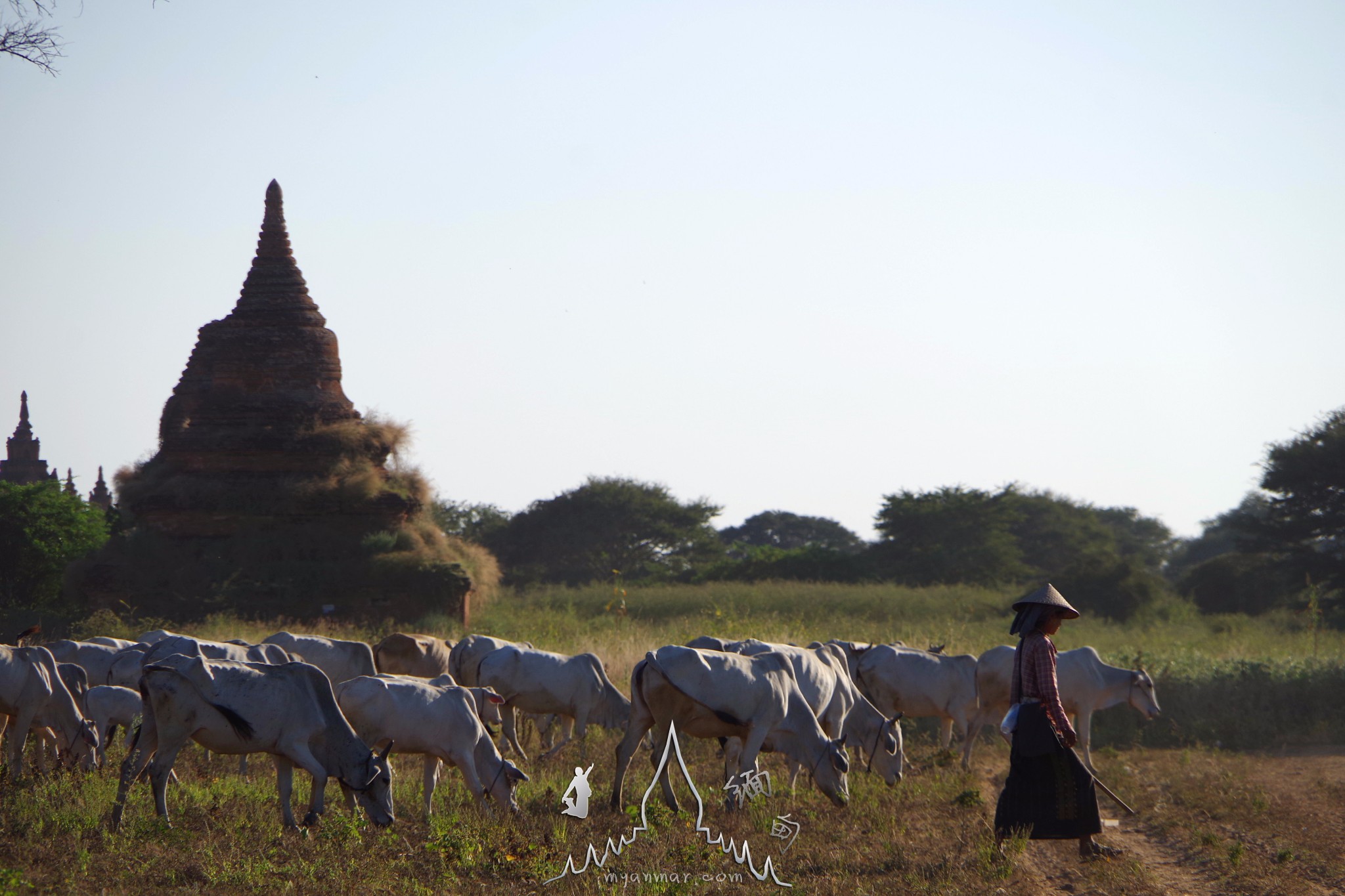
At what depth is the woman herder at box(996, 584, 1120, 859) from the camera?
7555 mm

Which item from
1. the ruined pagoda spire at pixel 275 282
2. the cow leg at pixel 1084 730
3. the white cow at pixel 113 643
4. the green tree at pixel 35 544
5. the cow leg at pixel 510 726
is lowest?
the cow leg at pixel 1084 730

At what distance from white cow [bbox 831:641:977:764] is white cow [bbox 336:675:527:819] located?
5.67m

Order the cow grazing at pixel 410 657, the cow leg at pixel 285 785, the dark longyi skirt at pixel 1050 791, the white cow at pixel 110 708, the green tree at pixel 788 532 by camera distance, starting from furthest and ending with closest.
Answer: the green tree at pixel 788 532 → the cow grazing at pixel 410 657 → the white cow at pixel 110 708 → the cow leg at pixel 285 785 → the dark longyi skirt at pixel 1050 791

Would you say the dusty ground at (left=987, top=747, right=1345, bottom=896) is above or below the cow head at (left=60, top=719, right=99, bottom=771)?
below

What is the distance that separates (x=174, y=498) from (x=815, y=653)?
62.6 feet

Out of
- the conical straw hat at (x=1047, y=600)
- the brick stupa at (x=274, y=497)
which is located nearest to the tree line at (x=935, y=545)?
the brick stupa at (x=274, y=497)

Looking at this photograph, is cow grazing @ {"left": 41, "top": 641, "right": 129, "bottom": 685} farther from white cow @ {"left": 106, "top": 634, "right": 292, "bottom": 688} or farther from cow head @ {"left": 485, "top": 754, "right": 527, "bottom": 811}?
cow head @ {"left": 485, "top": 754, "right": 527, "bottom": 811}

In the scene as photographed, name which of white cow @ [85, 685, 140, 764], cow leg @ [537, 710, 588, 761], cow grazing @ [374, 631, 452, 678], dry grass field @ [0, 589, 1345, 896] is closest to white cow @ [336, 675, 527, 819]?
dry grass field @ [0, 589, 1345, 896]

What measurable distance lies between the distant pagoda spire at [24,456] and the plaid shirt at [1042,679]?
47.2 meters

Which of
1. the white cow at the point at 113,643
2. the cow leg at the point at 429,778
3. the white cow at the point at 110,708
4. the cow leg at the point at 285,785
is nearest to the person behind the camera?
the cow leg at the point at 285,785

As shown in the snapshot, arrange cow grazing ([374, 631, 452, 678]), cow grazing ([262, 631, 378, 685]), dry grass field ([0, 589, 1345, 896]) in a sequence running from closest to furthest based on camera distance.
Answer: dry grass field ([0, 589, 1345, 896]) < cow grazing ([262, 631, 378, 685]) < cow grazing ([374, 631, 452, 678])

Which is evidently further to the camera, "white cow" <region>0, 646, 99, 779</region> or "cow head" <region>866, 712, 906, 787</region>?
"cow head" <region>866, 712, 906, 787</region>

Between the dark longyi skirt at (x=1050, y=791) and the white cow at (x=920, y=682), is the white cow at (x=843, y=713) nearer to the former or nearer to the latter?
the white cow at (x=920, y=682)

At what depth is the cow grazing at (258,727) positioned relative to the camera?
796 cm
